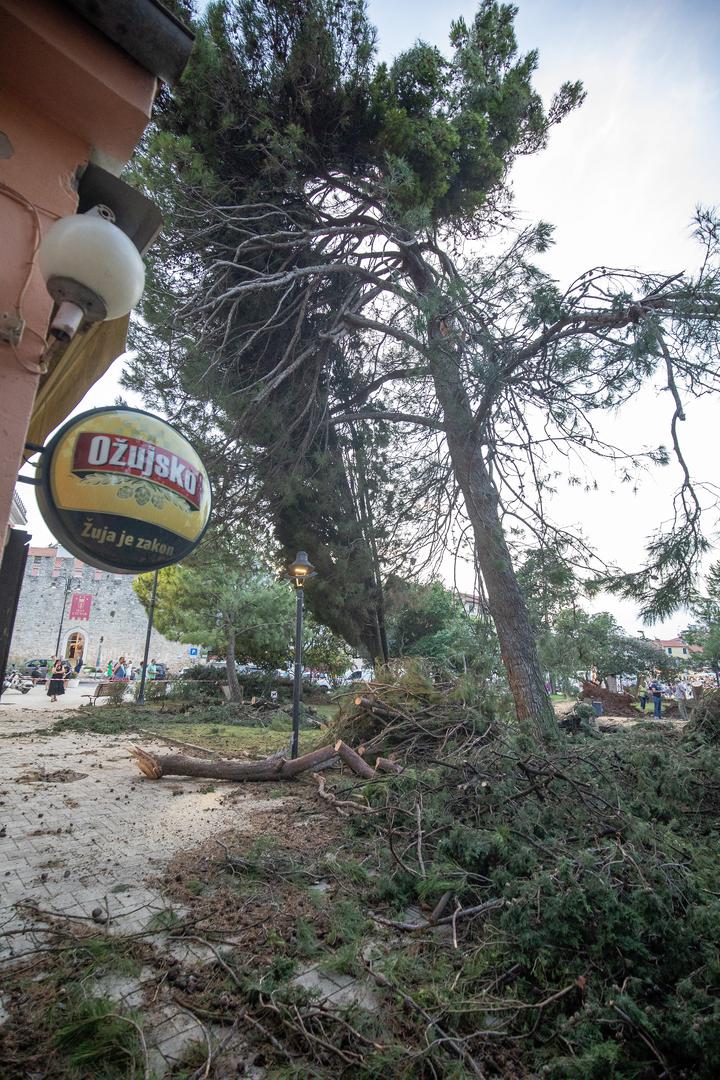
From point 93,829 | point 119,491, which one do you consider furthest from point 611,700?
point 119,491

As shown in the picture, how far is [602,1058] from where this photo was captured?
1.75 meters

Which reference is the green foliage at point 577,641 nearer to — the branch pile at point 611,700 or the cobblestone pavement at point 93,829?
the cobblestone pavement at point 93,829

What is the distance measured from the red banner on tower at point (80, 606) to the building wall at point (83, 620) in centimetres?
24

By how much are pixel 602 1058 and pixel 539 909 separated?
0.73m

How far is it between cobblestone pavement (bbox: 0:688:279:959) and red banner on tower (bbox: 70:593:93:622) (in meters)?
33.5

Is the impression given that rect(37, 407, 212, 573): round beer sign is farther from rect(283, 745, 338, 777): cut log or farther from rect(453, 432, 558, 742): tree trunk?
rect(453, 432, 558, 742): tree trunk

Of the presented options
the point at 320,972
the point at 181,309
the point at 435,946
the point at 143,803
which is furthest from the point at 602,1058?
the point at 181,309

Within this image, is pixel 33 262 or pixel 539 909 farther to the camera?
pixel 539 909

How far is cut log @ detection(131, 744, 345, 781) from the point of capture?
6613mm

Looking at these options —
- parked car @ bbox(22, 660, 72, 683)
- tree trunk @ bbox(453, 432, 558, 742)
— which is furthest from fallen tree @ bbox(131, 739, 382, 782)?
parked car @ bbox(22, 660, 72, 683)

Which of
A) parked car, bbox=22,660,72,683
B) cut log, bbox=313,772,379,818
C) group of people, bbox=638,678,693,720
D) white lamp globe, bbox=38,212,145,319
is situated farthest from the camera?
parked car, bbox=22,660,72,683

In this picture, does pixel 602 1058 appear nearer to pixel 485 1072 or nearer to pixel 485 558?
pixel 485 1072

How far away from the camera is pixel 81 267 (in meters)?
2.06

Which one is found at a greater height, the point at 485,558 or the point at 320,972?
the point at 485,558
